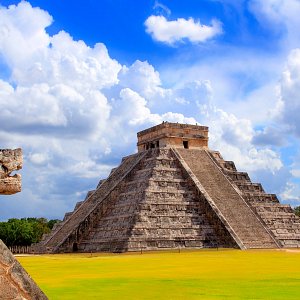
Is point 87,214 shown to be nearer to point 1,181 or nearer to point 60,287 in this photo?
point 60,287

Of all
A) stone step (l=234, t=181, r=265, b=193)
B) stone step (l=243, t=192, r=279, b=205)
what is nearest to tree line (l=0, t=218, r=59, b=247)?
stone step (l=234, t=181, r=265, b=193)

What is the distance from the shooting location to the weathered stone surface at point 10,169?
676 cm

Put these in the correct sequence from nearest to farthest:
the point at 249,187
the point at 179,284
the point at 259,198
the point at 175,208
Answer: the point at 179,284
the point at 175,208
the point at 259,198
the point at 249,187

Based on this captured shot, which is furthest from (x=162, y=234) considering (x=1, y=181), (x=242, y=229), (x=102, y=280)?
(x=1, y=181)

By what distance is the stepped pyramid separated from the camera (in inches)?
1342

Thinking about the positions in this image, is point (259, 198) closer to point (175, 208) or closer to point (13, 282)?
point (175, 208)

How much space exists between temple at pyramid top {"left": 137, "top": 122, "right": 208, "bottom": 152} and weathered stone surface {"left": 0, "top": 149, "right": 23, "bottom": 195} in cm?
3464

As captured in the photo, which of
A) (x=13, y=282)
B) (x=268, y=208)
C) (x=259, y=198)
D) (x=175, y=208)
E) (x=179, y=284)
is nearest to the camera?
(x=13, y=282)

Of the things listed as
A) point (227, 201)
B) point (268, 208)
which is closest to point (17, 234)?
point (227, 201)

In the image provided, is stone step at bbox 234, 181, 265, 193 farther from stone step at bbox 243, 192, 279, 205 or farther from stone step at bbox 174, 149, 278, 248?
stone step at bbox 243, 192, 279, 205

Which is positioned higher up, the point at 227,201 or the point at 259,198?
the point at 259,198

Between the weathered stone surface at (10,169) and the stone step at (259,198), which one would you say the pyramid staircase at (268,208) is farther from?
the weathered stone surface at (10,169)

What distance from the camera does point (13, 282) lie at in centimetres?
636

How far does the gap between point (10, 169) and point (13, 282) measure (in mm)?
1319
